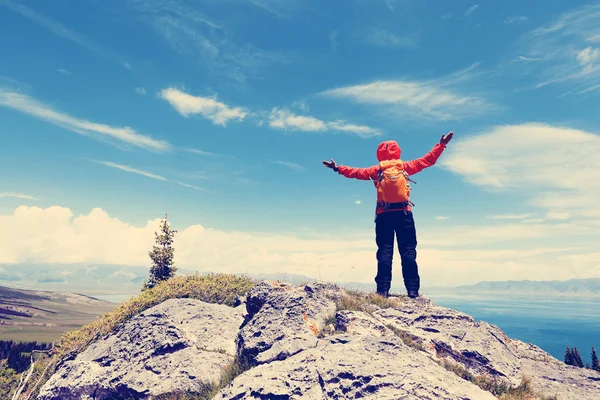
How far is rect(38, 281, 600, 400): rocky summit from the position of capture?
254 inches

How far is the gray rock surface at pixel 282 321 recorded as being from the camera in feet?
25.5

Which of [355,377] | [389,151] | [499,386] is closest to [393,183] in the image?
[389,151]

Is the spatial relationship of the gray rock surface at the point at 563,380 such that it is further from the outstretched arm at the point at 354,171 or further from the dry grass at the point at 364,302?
the outstretched arm at the point at 354,171

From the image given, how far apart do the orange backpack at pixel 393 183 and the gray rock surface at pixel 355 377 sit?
4884mm

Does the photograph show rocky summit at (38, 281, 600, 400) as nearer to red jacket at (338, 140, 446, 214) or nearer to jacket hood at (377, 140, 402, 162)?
red jacket at (338, 140, 446, 214)

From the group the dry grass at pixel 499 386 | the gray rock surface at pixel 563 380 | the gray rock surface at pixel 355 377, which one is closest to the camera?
the gray rock surface at pixel 355 377

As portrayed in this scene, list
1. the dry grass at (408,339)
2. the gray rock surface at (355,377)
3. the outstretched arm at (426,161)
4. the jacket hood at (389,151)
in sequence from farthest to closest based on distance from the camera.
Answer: the jacket hood at (389,151) < the outstretched arm at (426,161) < the dry grass at (408,339) < the gray rock surface at (355,377)

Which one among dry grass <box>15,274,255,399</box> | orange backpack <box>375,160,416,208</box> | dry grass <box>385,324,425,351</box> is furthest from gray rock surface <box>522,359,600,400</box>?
dry grass <box>15,274,255,399</box>

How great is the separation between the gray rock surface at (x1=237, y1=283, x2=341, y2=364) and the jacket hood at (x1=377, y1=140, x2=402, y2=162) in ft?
16.5

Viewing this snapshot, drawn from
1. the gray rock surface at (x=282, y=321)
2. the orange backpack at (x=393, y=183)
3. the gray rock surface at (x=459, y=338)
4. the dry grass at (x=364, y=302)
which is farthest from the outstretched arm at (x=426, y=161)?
the gray rock surface at (x=282, y=321)

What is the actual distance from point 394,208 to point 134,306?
10.3 m

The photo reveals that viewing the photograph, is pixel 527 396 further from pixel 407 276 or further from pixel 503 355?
pixel 407 276

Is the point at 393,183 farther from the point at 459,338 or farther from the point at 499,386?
the point at 499,386

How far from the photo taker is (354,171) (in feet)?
38.2
